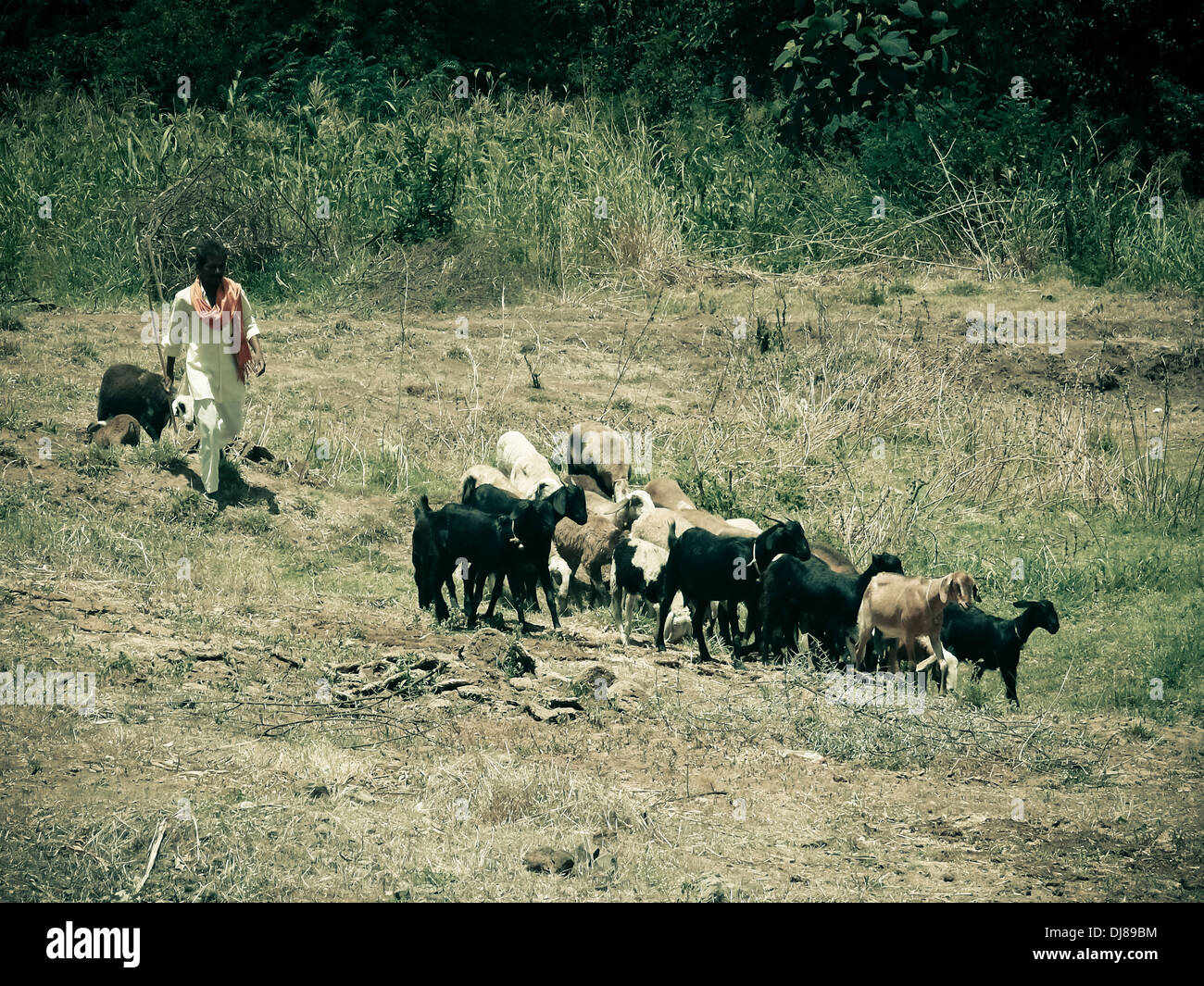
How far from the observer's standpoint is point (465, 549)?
8.42m

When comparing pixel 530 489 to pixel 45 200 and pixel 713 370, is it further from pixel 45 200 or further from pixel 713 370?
pixel 45 200

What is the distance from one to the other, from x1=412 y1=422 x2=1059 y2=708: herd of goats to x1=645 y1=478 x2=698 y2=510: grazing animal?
2.13 feet

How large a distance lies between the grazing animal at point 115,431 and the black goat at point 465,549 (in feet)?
10.7

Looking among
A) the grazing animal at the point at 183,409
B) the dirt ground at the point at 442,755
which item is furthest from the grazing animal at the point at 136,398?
the dirt ground at the point at 442,755

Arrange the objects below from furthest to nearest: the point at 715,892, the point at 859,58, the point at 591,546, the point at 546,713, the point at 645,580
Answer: the point at 859,58, the point at 591,546, the point at 645,580, the point at 546,713, the point at 715,892

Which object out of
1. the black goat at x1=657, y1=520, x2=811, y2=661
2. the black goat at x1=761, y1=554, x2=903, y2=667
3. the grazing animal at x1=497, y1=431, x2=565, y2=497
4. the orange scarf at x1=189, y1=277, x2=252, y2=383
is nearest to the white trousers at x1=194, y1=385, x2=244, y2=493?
the orange scarf at x1=189, y1=277, x2=252, y2=383

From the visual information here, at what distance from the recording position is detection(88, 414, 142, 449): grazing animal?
35.9ft

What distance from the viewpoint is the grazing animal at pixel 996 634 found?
8023mm

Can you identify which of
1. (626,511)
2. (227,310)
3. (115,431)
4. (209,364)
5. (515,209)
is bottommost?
(626,511)

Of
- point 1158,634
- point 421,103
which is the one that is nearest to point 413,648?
point 1158,634

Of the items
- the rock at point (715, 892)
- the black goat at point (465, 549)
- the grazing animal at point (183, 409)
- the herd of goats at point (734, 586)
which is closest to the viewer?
the rock at point (715, 892)

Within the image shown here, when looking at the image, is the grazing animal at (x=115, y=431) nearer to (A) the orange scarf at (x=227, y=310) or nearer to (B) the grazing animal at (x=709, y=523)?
(A) the orange scarf at (x=227, y=310)

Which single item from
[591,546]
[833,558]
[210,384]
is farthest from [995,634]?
[210,384]

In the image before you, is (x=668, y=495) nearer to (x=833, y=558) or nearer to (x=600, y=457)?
(x=600, y=457)
